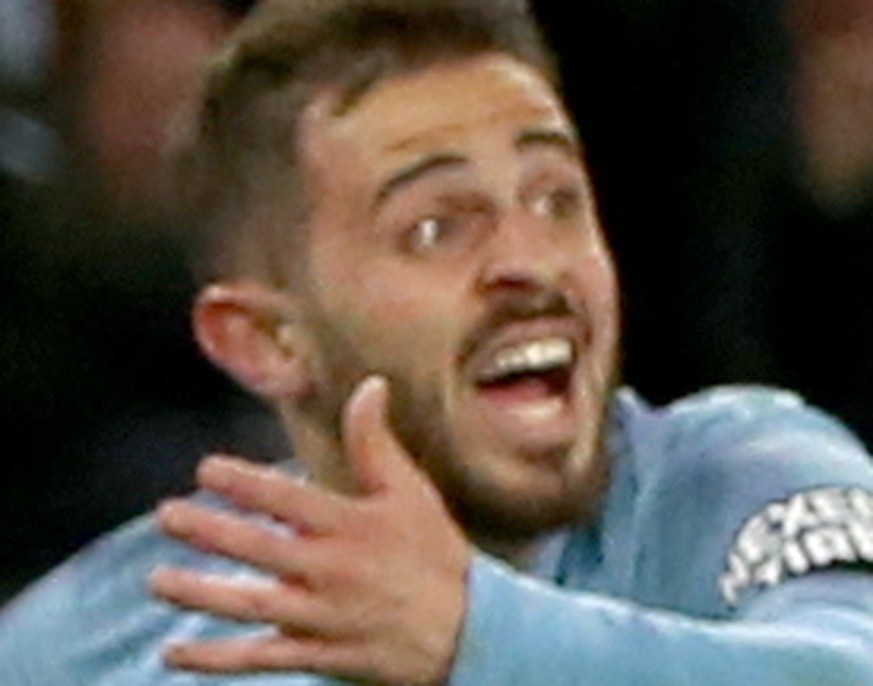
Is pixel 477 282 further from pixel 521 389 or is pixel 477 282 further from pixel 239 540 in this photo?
pixel 239 540

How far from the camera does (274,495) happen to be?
63.9 inches

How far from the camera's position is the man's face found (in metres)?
2.02

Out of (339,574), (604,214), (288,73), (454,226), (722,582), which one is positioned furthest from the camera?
(604,214)

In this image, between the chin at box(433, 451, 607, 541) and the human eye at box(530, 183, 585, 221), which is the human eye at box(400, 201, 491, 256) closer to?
the human eye at box(530, 183, 585, 221)

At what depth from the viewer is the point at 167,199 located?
8.57 feet

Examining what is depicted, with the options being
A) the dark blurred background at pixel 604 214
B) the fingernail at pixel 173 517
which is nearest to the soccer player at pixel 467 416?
the fingernail at pixel 173 517

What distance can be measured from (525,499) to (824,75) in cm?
97

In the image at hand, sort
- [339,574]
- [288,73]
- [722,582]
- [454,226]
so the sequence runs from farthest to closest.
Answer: [288,73] < [454,226] < [722,582] < [339,574]

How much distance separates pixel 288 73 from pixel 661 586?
1.54ft

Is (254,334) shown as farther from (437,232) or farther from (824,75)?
(824,75)

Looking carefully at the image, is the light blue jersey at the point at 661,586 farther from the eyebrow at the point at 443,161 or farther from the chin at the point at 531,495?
the eyebrow at the point at 443,161

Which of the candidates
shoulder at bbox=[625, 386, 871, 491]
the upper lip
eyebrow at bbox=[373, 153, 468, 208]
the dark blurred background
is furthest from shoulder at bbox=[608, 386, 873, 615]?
the dark blurred background

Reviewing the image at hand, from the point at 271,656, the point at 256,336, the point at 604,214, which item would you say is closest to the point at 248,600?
the point at 271,656

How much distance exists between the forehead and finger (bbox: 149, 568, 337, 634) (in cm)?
52
